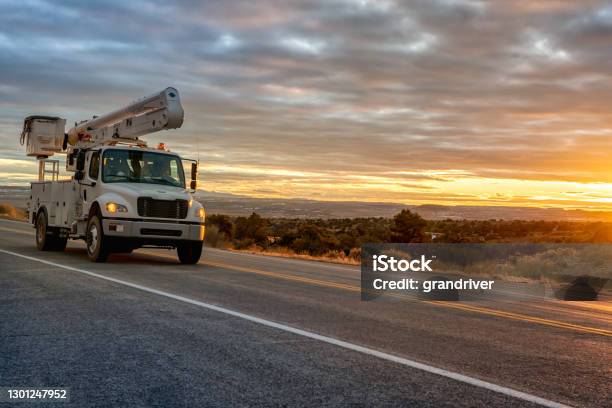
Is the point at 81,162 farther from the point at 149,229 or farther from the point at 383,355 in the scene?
the point at 383,355

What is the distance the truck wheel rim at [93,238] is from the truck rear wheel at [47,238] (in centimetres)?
295

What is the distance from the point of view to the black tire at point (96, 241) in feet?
50.3

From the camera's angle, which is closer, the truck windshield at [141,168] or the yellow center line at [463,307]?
the yellow center line at [463,307]

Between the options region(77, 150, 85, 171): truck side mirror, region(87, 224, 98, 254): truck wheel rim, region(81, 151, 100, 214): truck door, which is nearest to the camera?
region(87, 224, 98, 254): truck wheel rim

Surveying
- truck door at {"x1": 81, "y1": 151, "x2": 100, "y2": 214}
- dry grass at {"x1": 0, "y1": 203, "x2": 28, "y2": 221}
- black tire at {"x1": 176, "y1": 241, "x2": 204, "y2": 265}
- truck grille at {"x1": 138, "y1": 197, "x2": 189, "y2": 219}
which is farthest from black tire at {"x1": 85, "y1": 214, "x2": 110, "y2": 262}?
dry grass at {"x1": 0, "y1": 203, "x2": 28, "y2": 221}

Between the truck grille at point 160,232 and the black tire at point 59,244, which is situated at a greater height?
the truck grille at point 160,232

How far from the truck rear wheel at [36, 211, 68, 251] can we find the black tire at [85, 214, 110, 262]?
2.93 metres

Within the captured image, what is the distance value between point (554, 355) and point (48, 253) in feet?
47.2

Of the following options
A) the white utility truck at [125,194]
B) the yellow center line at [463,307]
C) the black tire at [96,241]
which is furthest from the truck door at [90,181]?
the yellow center line at [463,307]

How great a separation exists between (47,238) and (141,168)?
4078 mm

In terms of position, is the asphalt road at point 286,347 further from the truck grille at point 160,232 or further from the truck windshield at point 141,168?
the truck windshield at point 141,168

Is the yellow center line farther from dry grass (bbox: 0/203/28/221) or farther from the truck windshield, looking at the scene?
dry grass (bbox: 0/203/28/221)

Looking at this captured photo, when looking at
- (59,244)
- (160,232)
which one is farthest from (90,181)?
(59,244)

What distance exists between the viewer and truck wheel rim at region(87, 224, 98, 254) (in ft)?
51.2
